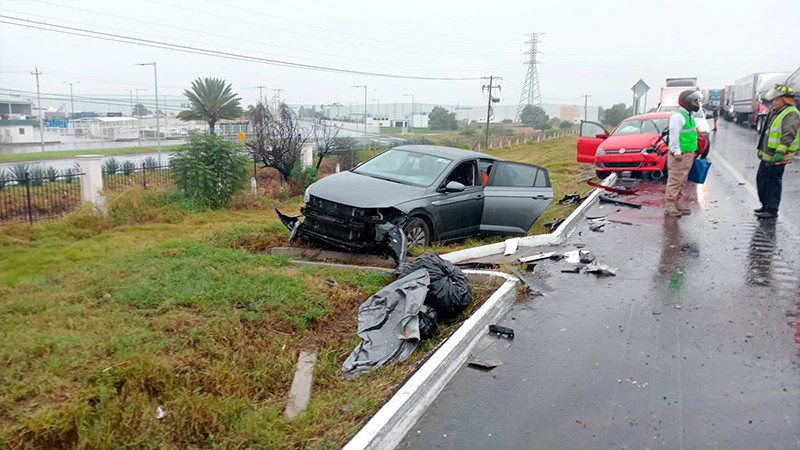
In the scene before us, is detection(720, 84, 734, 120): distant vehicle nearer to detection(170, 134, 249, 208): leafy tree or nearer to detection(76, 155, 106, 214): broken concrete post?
detection(170, 134, 249, 208): leafy tree

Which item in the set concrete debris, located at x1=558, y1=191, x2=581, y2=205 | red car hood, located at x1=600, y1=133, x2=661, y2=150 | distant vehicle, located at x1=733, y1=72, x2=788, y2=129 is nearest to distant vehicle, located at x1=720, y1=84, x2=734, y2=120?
distant vehicle, located at x1=733, y1=72, x2=788, y2=129

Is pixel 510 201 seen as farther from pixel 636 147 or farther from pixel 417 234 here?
pixel 636 147

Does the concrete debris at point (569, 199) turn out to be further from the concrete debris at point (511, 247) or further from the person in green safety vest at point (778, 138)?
the concrete debris at point (511, 247)

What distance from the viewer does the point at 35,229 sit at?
1218 centimetres

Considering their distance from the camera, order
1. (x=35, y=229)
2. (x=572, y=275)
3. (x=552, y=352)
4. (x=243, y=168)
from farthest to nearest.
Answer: (x=243, y=168) → (x=35, y=229) → (x=572, y=275) → (x=552, y=352)

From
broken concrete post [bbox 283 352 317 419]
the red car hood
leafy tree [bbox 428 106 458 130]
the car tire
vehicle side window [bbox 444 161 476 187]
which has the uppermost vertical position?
leafy tree [bbox 428 106 458 130]

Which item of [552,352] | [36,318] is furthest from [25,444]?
[552,352]

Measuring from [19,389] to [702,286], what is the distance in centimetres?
614

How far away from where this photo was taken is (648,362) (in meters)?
4.39

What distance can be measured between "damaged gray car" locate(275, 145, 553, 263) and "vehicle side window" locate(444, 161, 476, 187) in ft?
0.05

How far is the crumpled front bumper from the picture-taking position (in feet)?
23.3

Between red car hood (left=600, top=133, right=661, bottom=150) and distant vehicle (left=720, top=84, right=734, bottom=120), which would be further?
distant vehicle (left=720, top=84, right=734, bottom=120)

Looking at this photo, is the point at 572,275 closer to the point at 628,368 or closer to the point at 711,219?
the point at 628,368

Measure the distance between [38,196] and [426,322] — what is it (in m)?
14.0
